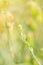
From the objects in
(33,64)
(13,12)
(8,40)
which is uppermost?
(13,12)

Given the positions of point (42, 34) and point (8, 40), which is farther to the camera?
point (42, 34)

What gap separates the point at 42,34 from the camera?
5.46 feet

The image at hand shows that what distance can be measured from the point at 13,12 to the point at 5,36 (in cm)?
19

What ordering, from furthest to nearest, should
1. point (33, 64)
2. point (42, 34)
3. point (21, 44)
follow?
point (42, 34)
point (21, 44)
point (33, 64)

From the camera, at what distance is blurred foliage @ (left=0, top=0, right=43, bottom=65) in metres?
1.48

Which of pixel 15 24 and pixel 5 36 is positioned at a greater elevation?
pixel 15 24

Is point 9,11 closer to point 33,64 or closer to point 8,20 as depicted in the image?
point 8,20

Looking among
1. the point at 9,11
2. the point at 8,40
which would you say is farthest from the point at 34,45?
the point at 9,11

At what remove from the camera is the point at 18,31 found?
142 centimetres

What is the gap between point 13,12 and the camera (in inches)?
64.7

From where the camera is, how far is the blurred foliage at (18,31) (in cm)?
148

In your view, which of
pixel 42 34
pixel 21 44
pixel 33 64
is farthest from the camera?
A: pixel 42 34

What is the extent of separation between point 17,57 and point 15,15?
12.6 inches

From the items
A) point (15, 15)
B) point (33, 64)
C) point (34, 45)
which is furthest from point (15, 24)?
point (33, 64)
